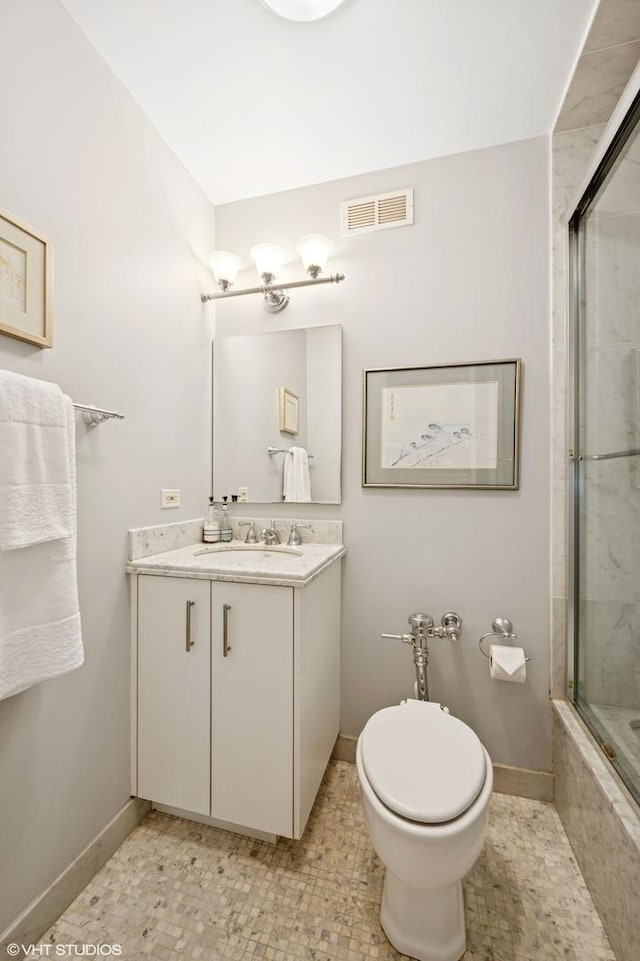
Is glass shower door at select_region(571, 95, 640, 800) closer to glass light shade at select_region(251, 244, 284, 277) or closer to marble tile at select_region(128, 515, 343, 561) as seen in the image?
marble tile at select_region(128, 515, 343, 561)

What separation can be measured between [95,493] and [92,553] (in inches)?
7.4

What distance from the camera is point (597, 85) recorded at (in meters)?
1.31

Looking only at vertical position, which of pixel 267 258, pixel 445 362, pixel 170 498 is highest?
pixel 267 258

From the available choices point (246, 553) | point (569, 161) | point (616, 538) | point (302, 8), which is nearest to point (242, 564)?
point (246, 553)

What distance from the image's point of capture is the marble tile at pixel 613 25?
3.53 ft

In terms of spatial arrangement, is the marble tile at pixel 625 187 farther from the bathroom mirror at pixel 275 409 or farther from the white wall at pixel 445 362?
the bathroom mirror at pixel 275 409

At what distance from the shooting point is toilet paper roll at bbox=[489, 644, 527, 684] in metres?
1.38

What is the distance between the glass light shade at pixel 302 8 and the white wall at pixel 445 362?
630mm

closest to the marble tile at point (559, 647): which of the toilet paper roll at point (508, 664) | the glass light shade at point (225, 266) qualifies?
the toilet paper roll at point (508, 664)

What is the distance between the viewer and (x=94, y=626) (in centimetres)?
122

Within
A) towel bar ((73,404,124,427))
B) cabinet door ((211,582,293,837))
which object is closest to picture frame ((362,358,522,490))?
cabinet door ((211,582,293,837))

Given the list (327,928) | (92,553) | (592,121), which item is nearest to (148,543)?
(92,553)

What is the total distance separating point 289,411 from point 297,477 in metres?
0.30

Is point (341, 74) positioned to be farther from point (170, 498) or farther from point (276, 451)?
point (170, 498)
